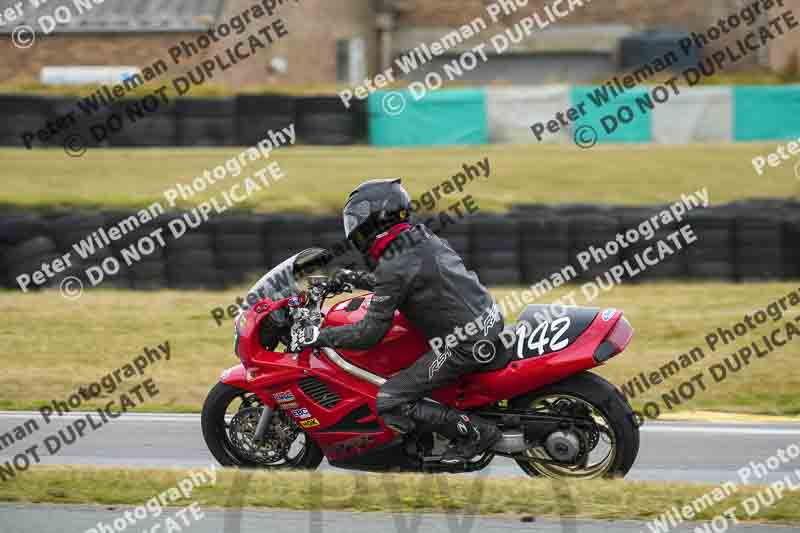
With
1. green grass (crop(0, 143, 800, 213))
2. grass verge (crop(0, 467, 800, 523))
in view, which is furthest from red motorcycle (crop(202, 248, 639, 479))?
green grass (crop(0, 143, 800, 213))

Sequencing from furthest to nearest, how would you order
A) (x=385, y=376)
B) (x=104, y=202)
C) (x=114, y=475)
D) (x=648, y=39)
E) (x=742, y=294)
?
(x=648, y=39) < (x=104, y=202) < (x=742, y=294) < (x=385, y=376) < (x=114, y=475)

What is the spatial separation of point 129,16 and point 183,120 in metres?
9.22

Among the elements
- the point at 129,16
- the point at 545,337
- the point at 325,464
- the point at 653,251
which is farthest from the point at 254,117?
the point at 545,337

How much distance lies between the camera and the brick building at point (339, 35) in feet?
90.6

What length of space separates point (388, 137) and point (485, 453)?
14.9m

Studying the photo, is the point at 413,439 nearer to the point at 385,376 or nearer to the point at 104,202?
the point at 385,376

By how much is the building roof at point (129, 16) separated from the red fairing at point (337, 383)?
21871 mm

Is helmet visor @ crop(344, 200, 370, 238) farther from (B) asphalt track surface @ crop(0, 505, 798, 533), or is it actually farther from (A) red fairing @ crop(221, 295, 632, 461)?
(B) asphalt track surface @ crop(0, 505, 798, 533)

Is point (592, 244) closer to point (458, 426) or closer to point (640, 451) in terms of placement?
point (640, 451)

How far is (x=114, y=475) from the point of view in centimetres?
610

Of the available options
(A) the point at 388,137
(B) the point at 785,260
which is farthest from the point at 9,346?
(A) the point at 388,137

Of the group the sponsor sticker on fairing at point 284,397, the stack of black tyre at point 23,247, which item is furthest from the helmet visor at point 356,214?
the stack of black tyre at point 23,247

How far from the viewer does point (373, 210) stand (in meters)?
6.24

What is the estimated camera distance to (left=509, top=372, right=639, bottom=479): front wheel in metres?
6.21
